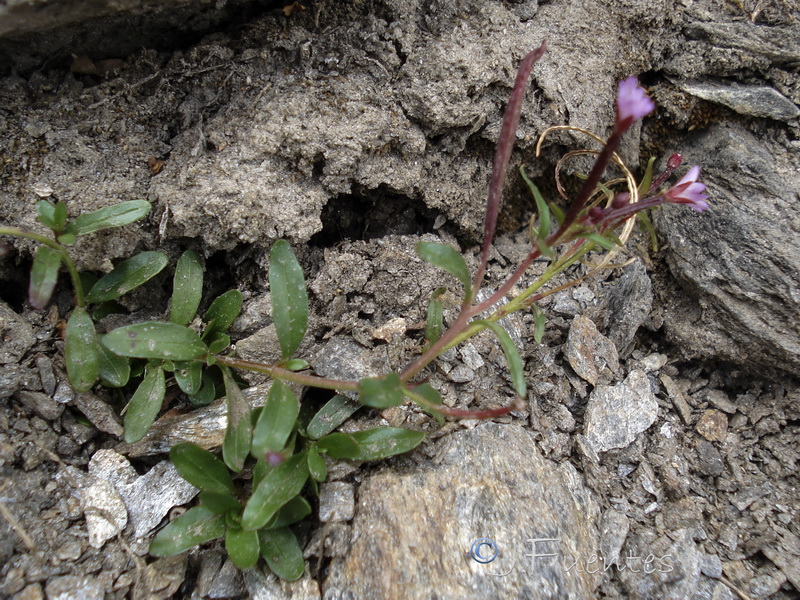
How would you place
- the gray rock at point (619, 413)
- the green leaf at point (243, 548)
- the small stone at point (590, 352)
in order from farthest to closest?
the small stone at point (590, 352), the gray rock at point (619, 413), the green leaf at point (243, 548)

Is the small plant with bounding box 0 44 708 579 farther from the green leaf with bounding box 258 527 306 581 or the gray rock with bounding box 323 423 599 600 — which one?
the gray rock with bounding box 323 423 599 600

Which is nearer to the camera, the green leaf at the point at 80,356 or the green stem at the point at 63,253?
the green stem at the point at 63,253

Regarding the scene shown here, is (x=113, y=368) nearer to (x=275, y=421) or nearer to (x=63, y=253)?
(x=63, y=253)

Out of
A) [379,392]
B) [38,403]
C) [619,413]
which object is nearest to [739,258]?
[619,413]

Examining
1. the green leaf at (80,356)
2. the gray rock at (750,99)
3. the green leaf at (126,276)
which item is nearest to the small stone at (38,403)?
the green leaf at (80,356)

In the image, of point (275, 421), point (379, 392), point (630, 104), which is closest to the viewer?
point (630, 104)

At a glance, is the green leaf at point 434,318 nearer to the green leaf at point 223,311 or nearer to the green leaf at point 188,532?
the green leaf at point 223,311

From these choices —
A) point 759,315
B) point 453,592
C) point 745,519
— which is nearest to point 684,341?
point 759,315
